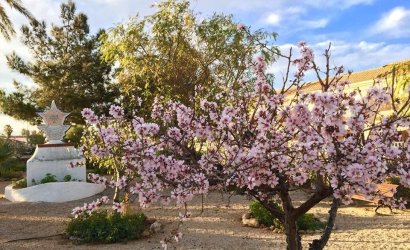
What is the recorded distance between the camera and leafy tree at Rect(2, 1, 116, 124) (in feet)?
82.9

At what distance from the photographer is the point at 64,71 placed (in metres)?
26.4

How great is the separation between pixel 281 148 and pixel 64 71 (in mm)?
24766

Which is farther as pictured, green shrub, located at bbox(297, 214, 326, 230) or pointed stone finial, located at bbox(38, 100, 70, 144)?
pointed stone finial, located at bbox(38, 100, 70, 144)

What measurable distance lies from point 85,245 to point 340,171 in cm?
543

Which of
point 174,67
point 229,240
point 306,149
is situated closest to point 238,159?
point 306,149

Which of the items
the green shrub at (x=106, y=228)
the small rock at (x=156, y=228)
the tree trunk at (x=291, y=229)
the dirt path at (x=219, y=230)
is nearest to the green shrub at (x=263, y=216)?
the dirt path at (x=219, y=230)

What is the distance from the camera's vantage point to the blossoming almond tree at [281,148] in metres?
3.14

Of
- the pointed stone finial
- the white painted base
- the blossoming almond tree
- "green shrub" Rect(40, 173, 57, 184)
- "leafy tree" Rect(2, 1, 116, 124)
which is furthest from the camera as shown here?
"leafy tree" Rect(2, 1, 116, 124)

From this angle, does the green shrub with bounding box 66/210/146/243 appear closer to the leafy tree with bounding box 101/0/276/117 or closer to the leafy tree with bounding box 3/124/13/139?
the leafy tree with bounding box 101/0/276/117

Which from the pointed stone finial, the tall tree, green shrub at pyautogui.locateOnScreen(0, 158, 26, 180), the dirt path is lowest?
the dirt path

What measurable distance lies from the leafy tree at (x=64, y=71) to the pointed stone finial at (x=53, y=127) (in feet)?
35.6

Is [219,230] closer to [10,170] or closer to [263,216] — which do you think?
[263,216]

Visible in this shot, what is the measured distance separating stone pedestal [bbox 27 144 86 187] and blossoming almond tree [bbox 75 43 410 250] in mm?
9437

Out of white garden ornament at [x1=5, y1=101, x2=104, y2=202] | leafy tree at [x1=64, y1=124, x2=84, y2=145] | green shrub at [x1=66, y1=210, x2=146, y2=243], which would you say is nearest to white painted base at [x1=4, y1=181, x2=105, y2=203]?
white garden ornament at [x1=5, y1=101, x2=104, y2=202]
